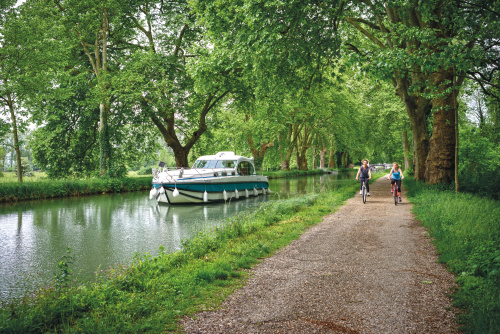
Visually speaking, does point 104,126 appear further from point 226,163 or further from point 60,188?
point 226,163

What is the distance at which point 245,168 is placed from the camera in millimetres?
24031

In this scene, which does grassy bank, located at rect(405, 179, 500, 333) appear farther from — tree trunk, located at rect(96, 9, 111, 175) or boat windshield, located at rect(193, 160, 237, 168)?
tree trunk, located at rect(96, 9, 111, 175)

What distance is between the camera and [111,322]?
3.88 metres

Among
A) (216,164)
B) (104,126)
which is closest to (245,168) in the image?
(216,164)

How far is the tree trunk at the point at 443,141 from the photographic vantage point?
47.3 feet

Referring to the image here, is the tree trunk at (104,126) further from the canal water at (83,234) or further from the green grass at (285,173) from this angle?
the green grass at (285,173)

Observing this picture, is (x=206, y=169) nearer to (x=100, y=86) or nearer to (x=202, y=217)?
(x=202, y=217)

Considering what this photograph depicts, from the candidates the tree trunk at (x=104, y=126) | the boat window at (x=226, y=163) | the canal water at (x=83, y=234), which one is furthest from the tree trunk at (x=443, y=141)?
the tree trunk at (x=104, y=126)

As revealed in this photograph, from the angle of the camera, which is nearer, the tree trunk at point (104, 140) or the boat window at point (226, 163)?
the boat window at point (226, 163)

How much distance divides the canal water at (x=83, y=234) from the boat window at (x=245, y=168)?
4217 millimetres

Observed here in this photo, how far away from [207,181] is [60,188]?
933cm

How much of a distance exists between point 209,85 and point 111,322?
625 inches

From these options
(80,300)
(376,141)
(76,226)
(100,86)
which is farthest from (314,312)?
(376,141)

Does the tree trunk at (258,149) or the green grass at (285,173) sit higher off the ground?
the tree trunk at (258,149)
